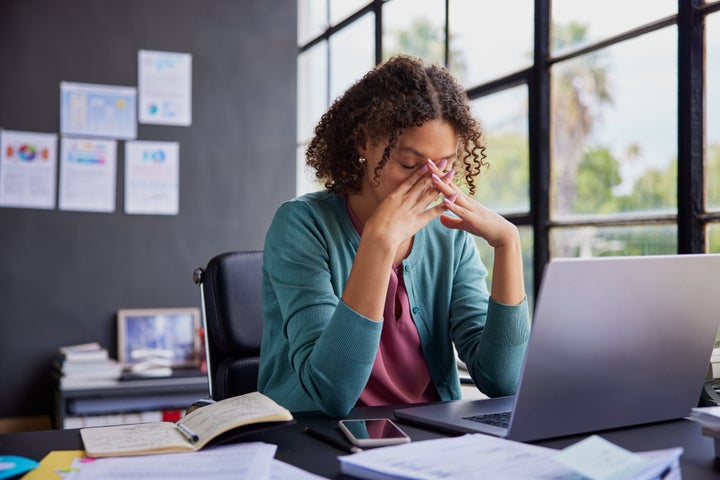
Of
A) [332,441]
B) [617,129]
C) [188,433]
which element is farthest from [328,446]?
[617,129]

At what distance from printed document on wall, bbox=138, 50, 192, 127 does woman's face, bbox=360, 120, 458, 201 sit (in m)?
2.55

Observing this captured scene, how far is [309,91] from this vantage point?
409 centimetres

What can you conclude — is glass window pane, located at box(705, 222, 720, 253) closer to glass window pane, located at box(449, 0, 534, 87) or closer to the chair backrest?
glass window pane, located at box(449, 0, 534, 87)

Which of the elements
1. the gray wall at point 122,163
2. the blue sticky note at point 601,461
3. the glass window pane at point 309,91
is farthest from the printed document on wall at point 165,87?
the blue sticky note at point 601,461

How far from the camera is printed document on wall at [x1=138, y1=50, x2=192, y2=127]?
3674 mm

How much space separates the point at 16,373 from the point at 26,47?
1534mm

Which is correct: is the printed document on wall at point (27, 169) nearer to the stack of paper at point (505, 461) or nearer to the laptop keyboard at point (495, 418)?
the laptop keyboard at point (495, 418)

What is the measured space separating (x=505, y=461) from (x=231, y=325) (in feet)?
3.20

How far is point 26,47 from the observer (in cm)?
350

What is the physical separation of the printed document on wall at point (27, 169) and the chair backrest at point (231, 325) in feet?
7.01

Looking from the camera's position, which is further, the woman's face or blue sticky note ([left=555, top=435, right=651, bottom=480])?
the woman's face

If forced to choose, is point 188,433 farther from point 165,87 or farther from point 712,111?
point 165,87

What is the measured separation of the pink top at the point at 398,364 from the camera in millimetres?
1374

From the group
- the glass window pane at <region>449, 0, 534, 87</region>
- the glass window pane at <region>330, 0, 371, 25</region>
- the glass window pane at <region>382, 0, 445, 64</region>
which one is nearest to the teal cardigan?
the glass window pane at <region>449, 0, 534, 87</region>
